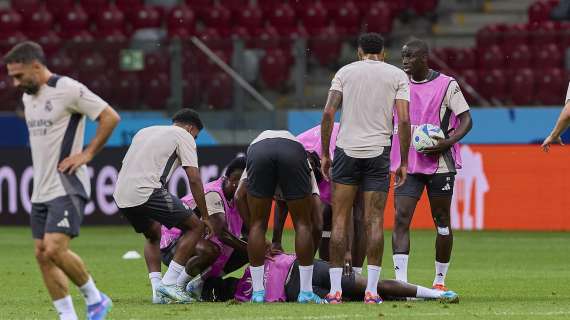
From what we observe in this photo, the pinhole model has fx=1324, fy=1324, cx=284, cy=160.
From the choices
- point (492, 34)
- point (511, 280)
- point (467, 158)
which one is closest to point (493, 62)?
point (492, 34)

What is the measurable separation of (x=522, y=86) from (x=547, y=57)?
2.07ft

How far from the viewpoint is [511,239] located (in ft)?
63.6

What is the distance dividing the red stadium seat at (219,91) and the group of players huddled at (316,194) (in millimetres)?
9491

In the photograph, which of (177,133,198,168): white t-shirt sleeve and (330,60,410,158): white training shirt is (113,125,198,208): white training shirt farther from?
(330,60,410,158): white training shirt

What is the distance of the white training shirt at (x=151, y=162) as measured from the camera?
1149 centimetres

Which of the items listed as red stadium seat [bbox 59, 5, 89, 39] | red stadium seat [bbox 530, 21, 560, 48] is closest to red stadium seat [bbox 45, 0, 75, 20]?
red stadium seat [bbox 59, 5, 89, 39]

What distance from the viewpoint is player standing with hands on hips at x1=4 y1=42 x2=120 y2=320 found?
9.00 meters

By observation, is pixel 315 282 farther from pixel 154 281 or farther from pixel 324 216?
pixel 154 281

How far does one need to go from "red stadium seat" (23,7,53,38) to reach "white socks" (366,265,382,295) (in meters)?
16.4

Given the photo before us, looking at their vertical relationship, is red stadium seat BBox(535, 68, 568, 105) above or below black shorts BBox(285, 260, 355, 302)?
above

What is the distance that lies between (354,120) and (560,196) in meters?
9.85

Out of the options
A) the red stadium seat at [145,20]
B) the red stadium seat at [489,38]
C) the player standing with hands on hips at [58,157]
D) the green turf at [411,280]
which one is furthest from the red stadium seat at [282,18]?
the player standing with hands on hips at [58,157]

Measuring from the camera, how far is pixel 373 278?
1095 cm

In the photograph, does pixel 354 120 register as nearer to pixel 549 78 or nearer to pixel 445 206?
pixel 445 206
